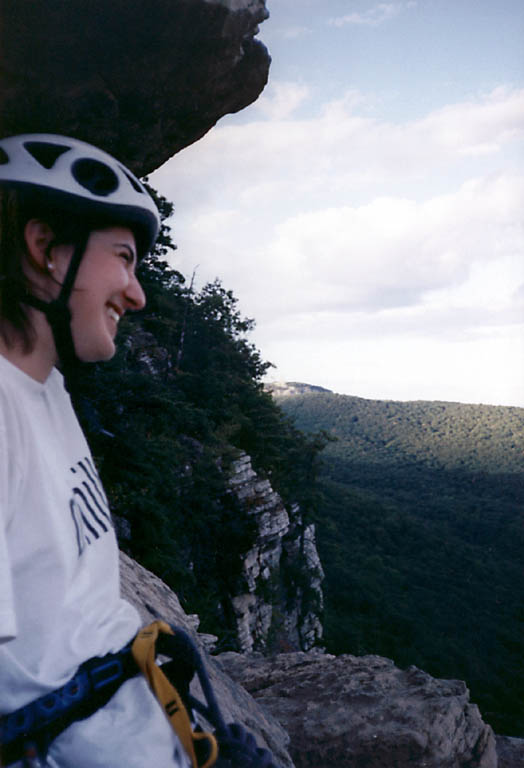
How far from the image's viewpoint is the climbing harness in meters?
1.03

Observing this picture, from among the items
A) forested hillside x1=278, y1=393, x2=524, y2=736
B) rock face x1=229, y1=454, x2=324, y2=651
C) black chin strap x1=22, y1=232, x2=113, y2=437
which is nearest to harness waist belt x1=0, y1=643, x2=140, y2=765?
black chin strap x1=22, y1=232, x2=113, y2=437

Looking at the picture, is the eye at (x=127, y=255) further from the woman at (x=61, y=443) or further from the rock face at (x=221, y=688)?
the rock face at (x=221, y=688)

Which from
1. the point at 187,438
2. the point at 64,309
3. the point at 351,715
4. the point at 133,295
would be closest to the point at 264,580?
the point at 187,438

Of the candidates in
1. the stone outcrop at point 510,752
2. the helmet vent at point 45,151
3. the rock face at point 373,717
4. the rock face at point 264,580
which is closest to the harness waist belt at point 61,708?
the helmet vent at point 45,151

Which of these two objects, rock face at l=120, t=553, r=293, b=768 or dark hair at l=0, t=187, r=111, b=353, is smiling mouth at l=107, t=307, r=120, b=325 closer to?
dark hair at l=0, t=187, r=111, b=353

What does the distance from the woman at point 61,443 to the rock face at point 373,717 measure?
309 centimetres

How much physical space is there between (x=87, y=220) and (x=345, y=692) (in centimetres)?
478

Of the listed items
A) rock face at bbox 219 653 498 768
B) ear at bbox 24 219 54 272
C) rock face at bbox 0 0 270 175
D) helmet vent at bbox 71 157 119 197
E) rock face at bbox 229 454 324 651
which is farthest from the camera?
rock face at bbox 229 454 324 651

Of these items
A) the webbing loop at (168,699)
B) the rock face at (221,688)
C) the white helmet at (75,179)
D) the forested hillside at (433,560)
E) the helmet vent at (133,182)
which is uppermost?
the helmet vent at (133,182)

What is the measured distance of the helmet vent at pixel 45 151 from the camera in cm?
151

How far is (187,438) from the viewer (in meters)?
13.2

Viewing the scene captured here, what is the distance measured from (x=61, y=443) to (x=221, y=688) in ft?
8.17

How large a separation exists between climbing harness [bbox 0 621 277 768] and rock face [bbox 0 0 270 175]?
3026 millimetres

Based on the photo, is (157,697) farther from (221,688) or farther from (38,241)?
(221,688)
